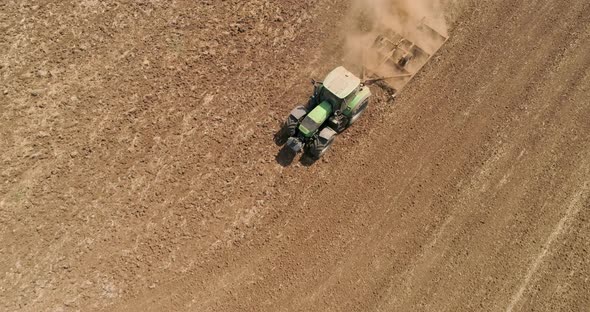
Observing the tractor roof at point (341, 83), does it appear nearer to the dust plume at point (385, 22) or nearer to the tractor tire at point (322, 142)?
the tractor tire at point (322, 142)

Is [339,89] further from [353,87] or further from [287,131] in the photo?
[287,131]

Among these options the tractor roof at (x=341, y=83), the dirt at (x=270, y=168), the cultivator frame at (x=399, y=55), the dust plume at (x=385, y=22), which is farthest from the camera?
the dust plume at (x=385, y=22)

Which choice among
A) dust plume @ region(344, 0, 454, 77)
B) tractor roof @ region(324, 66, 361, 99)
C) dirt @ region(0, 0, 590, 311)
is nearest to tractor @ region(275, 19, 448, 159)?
tractor roof @ region(324, 66, 361, 99)

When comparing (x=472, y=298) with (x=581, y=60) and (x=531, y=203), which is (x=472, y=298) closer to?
(x=531, y=203)

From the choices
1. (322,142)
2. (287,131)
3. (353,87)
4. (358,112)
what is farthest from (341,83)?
(287,131)

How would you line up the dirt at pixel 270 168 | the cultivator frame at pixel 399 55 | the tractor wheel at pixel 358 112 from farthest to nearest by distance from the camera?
the cultivator frame at pixel 399 55 → the tractor wheel at pixel 358 112 → the dirt at pixel 270 168

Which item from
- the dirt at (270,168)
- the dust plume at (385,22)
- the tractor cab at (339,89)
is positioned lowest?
the dirt at (270,168)

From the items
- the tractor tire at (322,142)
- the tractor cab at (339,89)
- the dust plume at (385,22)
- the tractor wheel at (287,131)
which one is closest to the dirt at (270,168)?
the tractor wheel at (287,131)
